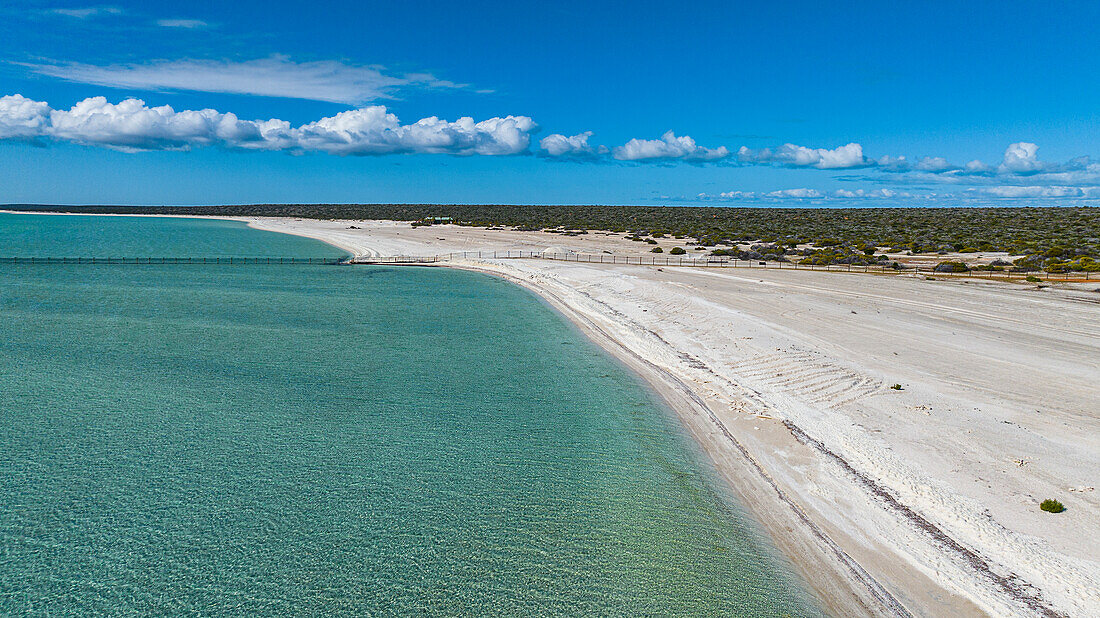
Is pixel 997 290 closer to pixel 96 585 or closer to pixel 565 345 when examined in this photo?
pixel 565 345

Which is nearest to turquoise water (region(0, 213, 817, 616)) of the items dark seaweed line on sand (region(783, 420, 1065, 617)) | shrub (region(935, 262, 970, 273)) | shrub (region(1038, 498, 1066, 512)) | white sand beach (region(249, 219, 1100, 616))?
white sand beach (region(249, 219, 1100, 616))

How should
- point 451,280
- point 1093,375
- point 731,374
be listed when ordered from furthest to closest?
point 451,280, point 731,374, point 1093,375

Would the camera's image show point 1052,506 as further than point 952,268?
No

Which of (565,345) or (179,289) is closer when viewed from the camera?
(565,345)

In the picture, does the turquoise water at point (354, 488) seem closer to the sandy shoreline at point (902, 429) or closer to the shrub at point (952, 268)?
the sandy shoreline at point (902, 429)

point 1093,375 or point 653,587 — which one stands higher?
point 1093,375

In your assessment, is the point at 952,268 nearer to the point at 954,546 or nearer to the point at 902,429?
the point at 902,429

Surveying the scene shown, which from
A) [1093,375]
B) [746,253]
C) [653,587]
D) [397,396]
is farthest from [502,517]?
[746,253]

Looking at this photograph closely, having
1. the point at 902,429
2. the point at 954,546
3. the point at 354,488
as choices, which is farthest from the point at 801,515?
the point at 354,488
